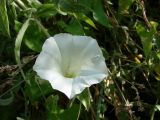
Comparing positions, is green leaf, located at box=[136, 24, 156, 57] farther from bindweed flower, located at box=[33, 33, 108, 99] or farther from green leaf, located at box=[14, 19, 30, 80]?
green leaf, located at box=[14, 19, 30, 80]

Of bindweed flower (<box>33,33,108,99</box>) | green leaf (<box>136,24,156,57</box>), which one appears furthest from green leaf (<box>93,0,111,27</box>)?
bindweed flower (<box>33,33,108,99</box>)

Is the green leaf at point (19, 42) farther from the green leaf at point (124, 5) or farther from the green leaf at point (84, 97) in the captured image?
the green leaf at point (124, 5)

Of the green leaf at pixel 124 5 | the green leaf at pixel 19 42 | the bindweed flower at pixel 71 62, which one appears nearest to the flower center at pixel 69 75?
the bindweed flower at pixel 71 62

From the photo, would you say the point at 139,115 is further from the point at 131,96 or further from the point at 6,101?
the point at 6,101

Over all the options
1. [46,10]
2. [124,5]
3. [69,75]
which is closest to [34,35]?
[46,10]

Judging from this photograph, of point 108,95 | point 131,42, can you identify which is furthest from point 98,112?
point 131,42
